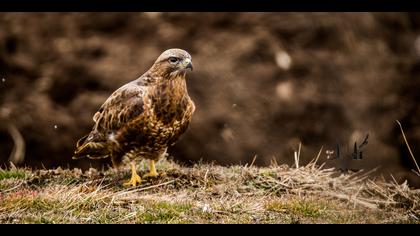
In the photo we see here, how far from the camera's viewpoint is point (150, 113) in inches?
142

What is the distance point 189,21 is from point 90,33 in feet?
2.27

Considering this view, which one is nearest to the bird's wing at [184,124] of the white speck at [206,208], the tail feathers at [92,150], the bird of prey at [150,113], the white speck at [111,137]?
the bird of prey at [150,113]

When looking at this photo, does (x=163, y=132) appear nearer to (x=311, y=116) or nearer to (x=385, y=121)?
(x=311, y=116)

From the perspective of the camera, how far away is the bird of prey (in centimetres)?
361

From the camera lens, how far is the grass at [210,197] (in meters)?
A: 2.96

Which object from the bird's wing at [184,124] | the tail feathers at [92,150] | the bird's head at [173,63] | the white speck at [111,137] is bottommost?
the tail feathers at [92,150]

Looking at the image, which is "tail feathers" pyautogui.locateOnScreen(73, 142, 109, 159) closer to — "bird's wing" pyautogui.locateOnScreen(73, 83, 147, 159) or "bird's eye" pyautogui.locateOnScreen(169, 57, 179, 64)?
"bird's wing" pyautogui.locateOnScreen(73, 83, 147, 159)

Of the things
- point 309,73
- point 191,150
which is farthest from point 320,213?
point 191,150

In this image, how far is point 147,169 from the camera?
14.0 ft

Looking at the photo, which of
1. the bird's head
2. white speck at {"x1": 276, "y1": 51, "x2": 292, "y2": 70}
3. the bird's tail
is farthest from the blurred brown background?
the bird's head

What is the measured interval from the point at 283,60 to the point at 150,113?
124cm

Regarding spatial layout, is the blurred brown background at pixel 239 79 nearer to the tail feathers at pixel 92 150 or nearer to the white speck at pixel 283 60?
the white speck at pixel 283 60

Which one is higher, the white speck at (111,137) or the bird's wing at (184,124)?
the bird's wing at (184,124)

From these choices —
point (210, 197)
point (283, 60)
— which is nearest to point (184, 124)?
point (210, 197)
